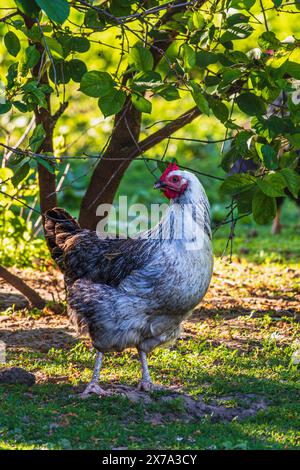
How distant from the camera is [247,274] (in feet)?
27.9

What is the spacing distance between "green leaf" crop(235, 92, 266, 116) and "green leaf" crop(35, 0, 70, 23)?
177 centimetres

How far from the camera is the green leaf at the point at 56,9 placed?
3.44 m

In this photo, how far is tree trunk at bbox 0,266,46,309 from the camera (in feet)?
22.3

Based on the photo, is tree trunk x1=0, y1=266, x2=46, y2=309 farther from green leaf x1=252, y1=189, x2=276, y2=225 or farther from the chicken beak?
green leaf x1=252, y1=189, x2=276, y2=225

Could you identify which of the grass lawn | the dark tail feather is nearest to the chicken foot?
the grass lawn

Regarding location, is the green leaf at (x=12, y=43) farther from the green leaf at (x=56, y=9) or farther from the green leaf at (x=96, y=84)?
the green leaf at (x=56, y=9)

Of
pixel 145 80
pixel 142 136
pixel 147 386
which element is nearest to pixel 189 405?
pixel 147 386

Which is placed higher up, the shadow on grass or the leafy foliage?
the leafy foliage

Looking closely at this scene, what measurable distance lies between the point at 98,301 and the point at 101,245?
0.64 m

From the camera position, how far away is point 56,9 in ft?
11.4

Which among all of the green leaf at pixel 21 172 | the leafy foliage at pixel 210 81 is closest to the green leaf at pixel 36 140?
the leafy foliage at pixel 210 81

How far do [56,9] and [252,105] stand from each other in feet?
6.02

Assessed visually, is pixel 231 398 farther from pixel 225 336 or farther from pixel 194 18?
pixel 194 18
